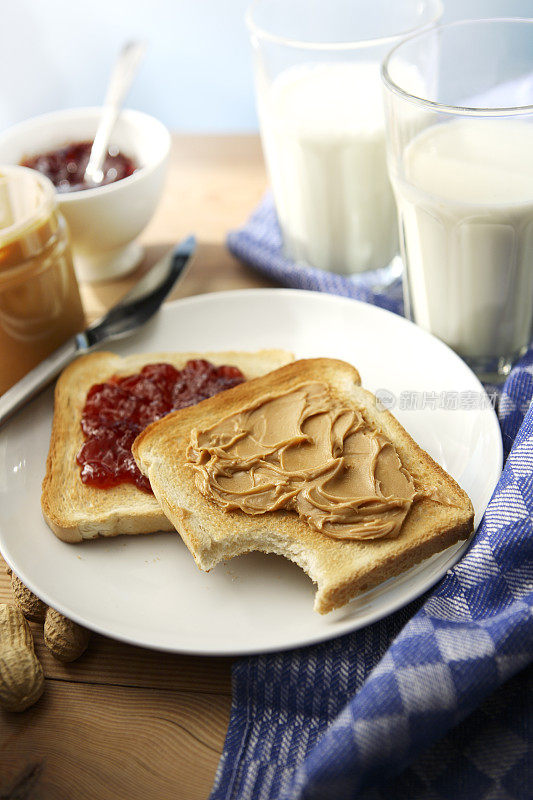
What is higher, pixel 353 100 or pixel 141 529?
pixel 353 100

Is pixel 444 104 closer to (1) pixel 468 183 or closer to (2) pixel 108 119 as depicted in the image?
(1) pixel 468 183

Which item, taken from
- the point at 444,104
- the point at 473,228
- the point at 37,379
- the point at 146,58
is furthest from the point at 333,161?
the point at 146,58

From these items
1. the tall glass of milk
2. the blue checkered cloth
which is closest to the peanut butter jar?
the tall glass of milk

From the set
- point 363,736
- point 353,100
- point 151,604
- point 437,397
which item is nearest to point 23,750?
point 151,604

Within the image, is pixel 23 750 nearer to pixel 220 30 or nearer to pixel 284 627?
pixel 284 627

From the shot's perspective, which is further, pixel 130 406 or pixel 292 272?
pixel 292 272
